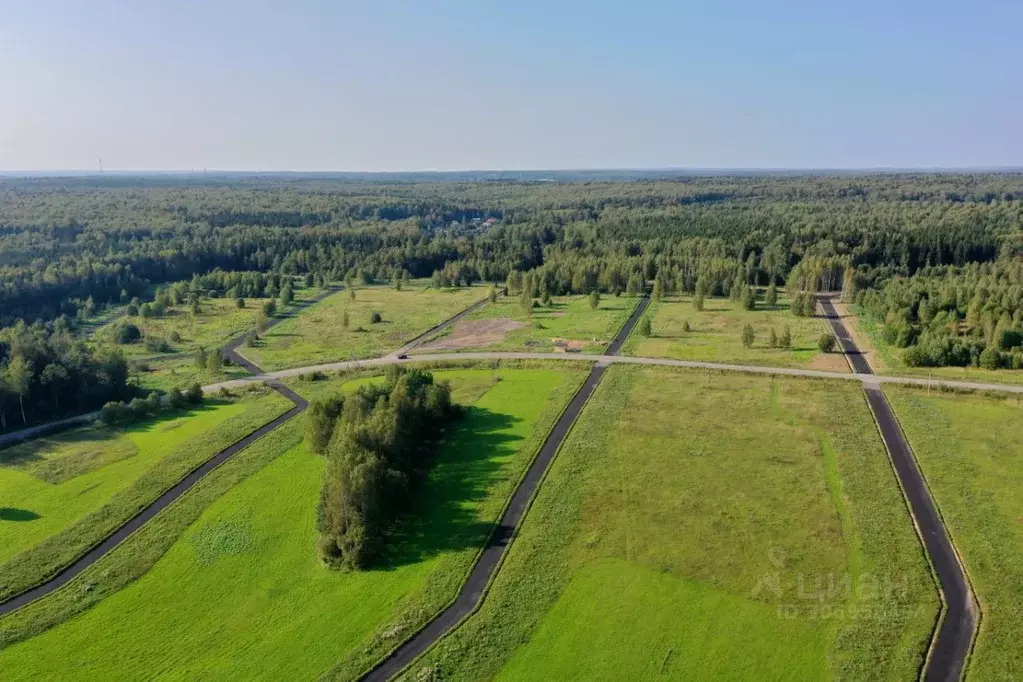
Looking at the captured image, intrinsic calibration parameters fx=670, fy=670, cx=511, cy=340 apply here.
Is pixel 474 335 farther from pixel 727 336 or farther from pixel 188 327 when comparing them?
pixel 188 327

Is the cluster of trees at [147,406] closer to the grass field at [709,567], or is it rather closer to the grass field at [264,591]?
the grass field at [264,591]

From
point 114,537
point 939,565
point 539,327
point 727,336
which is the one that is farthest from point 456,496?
point 727,336

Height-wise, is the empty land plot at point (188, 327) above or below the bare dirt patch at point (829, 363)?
below

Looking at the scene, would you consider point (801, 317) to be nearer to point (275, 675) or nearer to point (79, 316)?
point (275, 675)

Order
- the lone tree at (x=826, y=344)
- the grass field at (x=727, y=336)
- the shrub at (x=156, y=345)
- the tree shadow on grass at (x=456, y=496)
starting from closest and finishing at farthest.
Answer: the tree shadow on grass at (x=456, y=496) → the grass field at (x=727, y=336) → the lone tree at (x=826, y=344) → the shrub at (x=156, y=345)

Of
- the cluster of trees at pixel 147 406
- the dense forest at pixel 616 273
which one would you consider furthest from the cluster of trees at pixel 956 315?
the cluster of trees at pixel 147 406

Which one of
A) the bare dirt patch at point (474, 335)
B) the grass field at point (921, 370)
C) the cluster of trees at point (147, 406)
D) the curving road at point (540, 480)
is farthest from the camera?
the bare dirt patch at point (474, 335)
